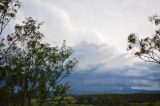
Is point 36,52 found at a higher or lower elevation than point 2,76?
higher

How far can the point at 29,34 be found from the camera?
54281mm

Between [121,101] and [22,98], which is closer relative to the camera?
[22,98]

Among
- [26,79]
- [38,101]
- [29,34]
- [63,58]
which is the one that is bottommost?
[38,101]

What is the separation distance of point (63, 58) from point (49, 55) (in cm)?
267

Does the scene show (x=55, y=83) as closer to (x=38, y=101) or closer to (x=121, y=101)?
(x=38, y=101)

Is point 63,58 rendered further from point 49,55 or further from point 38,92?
point 38,92

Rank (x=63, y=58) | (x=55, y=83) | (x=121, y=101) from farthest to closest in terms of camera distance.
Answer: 1. (x=121, y=101)
2. (x=63, y=58)
3. (x=55, y=83)

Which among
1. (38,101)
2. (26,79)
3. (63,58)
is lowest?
(38,101)

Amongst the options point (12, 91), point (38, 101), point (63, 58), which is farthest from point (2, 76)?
point (63, 58)

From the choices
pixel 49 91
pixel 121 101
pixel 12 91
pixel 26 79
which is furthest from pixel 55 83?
pixel 121 101

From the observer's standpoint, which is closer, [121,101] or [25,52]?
[25,52]

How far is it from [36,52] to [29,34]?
3.42m

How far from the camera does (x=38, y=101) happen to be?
54.4m

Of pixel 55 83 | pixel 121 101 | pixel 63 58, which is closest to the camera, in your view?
pixel 55 83
